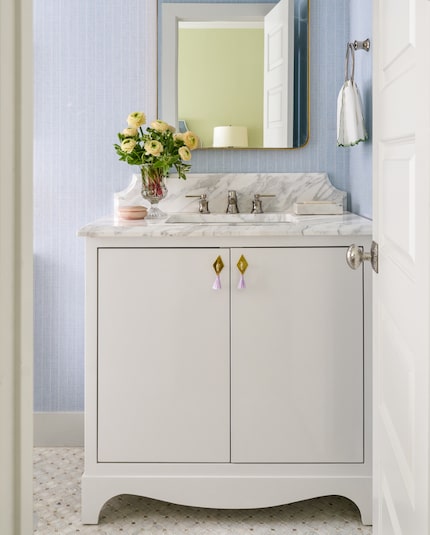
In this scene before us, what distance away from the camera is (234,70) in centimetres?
264

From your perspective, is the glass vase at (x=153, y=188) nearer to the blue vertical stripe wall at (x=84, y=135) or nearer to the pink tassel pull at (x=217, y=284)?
the blue vertical stripe wall at (x=84, y=135)

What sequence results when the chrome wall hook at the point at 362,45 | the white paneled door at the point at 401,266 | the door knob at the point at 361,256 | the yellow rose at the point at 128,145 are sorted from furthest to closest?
the yellow rose at the point at 128,145
the chrome wall hook at the point at 362,45
the door knob at the point at 361,256
the white paneled door at the point at 401,266

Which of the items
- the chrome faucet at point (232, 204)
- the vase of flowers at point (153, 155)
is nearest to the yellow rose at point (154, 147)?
the vase of flowers at point (153, 155)

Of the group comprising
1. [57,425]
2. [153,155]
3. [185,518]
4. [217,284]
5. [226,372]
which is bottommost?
[185,518]

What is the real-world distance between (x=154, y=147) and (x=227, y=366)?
87 cm

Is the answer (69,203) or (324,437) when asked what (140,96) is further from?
(324,437)

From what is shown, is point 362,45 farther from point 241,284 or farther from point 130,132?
point 241,284

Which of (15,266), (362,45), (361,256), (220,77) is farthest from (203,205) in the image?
(15,266)

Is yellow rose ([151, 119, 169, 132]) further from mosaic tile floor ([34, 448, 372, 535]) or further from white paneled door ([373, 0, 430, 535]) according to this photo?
mosaic tile floor ([34, 448, 372, 535])

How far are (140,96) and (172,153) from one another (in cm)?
37

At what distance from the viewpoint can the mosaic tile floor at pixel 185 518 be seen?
6.72 feet

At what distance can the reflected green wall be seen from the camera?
263cm

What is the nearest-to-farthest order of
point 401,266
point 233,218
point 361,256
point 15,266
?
point 15,266 → point 401,266 → point 361,256 → point 233,218

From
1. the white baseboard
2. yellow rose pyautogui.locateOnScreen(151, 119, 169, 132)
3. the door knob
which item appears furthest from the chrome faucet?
the door knob
